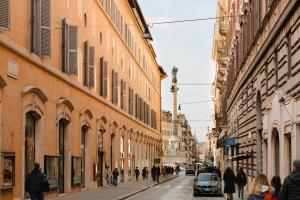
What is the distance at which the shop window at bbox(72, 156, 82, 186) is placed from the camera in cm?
3531

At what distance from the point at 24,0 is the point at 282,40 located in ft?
33.5

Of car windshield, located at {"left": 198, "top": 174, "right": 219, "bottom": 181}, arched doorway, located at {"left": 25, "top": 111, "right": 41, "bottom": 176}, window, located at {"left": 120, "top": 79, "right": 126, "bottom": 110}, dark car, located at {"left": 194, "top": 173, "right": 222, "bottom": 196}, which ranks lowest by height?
dark car, located at {"left": 194, "top": 173, "right": 222, "bottom": 196}

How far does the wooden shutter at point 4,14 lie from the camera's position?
22109 millimetres

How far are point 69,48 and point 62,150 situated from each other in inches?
206

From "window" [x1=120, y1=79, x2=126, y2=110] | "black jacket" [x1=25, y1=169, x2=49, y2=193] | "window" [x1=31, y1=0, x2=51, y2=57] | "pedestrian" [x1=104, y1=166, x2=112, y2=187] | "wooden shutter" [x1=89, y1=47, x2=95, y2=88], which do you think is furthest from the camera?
"window" [x1=120, y1=79, x2=126, y2=110]

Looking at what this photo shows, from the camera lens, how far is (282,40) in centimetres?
2223

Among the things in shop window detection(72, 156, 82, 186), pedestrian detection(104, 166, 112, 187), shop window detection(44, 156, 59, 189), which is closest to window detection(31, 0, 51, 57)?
shop window detection(44, 156, 59, 189)

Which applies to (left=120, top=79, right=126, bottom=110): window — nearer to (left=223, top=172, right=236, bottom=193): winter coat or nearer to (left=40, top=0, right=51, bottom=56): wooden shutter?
(left=223, top=172, right=236, bottom=193): winter coat

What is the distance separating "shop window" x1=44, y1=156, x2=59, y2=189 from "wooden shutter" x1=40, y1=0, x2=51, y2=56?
195 inches

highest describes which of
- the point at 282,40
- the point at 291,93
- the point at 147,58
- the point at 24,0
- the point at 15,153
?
the point at 147,58

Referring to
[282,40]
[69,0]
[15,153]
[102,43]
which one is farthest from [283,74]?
[102,43]

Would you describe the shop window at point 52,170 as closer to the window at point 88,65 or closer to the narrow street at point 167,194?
the narrow street at point 167,194

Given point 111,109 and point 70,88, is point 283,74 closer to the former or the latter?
point 70,88

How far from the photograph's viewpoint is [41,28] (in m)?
27.3
